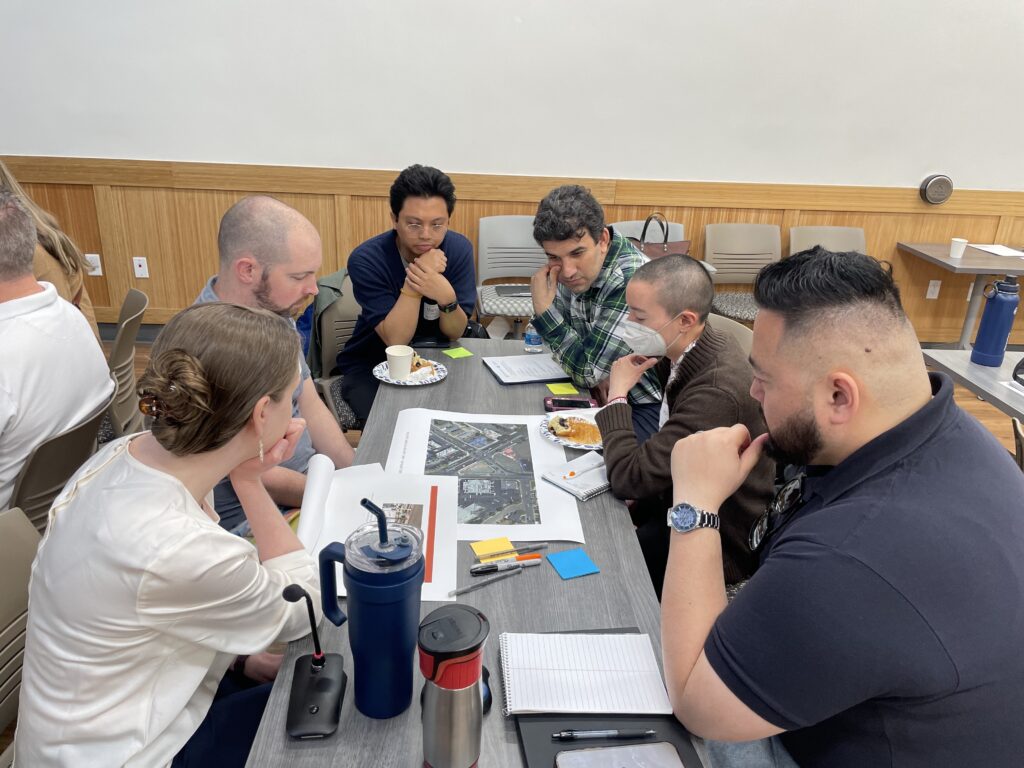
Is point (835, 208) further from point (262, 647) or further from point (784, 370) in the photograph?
point (262, 647)

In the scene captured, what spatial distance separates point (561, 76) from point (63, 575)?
391cm

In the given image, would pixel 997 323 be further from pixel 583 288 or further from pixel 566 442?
pixel 566 442

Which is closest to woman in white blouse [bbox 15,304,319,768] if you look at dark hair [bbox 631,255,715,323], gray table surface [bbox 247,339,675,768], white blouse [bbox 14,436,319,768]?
white blouse [bbox 14,436,319,768]

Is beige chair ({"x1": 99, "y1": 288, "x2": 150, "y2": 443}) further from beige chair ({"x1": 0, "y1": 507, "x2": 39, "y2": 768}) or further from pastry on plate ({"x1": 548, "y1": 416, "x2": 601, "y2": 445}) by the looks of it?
pastry on plate ({"x1": 548, "y1": 416, "x2": 601, "y2": 445})

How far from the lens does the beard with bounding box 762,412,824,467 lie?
3.47 ft

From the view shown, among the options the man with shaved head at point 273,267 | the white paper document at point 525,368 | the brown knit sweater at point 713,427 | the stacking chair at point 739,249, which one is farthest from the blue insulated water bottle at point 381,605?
the stacking chair at point 739,249

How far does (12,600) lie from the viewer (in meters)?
1.18

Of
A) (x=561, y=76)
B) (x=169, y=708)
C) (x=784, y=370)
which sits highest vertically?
(x=561, y=76)

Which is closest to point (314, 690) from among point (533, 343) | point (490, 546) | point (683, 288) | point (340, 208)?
point (490, 546)

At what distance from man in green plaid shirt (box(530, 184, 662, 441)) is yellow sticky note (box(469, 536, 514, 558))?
0.90 metres

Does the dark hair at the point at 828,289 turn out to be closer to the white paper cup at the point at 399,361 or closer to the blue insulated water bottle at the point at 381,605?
the blue insulated water bottle at the point at 381,605

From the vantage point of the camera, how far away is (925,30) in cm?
418

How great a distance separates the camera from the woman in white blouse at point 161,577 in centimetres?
97

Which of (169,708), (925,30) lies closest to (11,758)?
(169,708)
